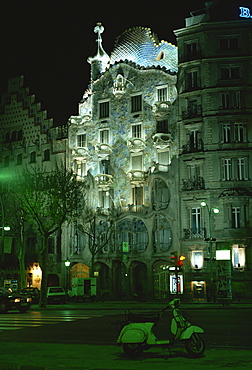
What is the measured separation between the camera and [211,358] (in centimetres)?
1231

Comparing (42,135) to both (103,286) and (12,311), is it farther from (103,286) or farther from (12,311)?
(12,311)

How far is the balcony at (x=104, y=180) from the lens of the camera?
5703cm

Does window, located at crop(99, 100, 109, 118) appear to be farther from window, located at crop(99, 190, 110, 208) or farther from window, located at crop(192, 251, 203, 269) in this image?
window, located at crop(192, 251, 203, 269)

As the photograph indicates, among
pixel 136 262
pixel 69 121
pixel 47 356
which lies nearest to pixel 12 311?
pixel 136 262

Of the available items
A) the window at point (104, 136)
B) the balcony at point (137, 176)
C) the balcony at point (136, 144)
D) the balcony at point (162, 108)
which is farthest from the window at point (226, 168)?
the window at point (104, 136)

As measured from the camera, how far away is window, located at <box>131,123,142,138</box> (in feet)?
186

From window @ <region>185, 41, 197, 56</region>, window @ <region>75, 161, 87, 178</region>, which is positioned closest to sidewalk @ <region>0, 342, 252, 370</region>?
window @ <region>185, 41, 197, 56</region>

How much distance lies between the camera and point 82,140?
60562 mm

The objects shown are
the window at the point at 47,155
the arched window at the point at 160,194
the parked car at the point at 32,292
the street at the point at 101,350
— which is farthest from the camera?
the window at the point at 47,155

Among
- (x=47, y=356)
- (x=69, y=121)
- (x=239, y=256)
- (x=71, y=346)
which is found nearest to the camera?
(x=47, y=356)

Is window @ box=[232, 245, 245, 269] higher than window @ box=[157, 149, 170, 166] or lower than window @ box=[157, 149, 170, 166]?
lower

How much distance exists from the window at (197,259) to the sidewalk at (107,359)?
35715mm

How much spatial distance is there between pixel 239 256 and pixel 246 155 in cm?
893

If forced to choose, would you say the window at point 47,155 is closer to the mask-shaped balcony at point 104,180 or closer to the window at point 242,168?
the mask-shaped balcony at point 104,180
